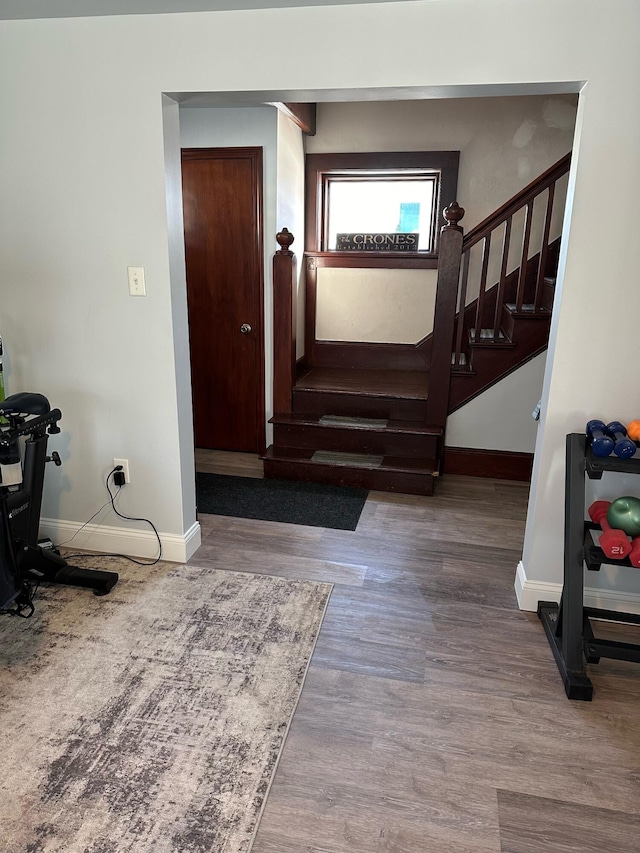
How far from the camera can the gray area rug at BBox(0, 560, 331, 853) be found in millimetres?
1479

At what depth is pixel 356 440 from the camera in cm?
379

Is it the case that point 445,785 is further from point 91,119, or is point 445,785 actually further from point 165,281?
point 91,119

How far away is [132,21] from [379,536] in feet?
8.27

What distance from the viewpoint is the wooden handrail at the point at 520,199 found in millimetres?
3455

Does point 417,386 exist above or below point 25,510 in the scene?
above

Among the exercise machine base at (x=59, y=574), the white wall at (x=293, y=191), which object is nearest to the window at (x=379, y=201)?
the white wall at (x=293, y=191)

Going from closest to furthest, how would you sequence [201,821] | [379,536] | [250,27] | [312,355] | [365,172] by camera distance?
[201,821]
[250,27]
[379,536]
[365,172]
[312,355]

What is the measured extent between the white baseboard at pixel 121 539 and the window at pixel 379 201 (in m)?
2.66

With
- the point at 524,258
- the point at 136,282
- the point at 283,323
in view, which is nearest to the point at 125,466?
the point at 136,282

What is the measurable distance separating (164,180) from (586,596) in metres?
2.43

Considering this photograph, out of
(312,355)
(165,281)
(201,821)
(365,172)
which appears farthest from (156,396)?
(365,172)

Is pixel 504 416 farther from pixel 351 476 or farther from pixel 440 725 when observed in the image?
pixel 440 725

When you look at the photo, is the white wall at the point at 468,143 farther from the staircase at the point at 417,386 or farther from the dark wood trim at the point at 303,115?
the staircase at the point at 417,386

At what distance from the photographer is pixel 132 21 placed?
2182 mm
